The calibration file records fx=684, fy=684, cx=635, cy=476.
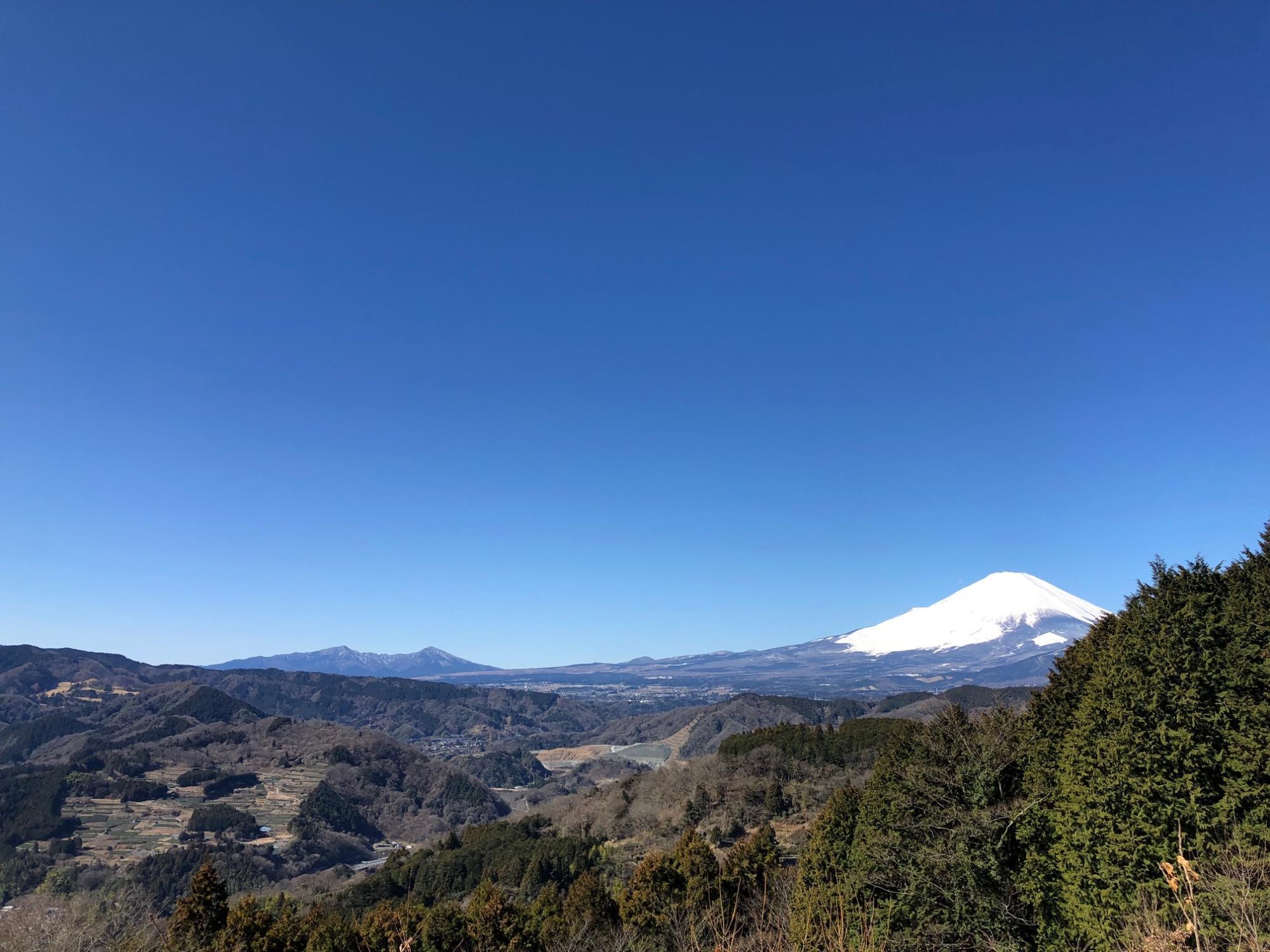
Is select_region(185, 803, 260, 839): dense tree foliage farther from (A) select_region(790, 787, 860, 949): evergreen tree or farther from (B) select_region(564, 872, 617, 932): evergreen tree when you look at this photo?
(A) select_region(790, 787, 860, 949): evergreen tree

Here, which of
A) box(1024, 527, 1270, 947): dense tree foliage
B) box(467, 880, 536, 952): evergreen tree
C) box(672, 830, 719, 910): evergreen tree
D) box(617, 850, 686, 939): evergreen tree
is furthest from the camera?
box(672, 830, 719, 910): evergreen tree

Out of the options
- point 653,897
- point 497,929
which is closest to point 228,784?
point 497,929

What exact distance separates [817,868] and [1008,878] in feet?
37.5

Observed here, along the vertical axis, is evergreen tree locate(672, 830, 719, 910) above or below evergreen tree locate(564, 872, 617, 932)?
above

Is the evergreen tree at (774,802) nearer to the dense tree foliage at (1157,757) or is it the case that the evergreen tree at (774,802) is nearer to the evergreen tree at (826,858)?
the evergreen tree at (826,858)

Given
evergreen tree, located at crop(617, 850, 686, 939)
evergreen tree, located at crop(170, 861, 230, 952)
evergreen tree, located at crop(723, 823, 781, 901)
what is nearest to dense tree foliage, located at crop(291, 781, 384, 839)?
evergreen tree, located at crop(170, 861, 230, 952)

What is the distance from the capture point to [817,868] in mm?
26797

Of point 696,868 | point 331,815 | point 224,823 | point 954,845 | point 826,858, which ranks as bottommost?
point 331,815

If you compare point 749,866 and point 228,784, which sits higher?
point 749,866

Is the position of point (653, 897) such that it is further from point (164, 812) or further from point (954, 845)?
point (164, 812)

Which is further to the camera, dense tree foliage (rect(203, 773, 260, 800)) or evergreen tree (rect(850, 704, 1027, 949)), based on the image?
A: dense tree foliage (rect(203, 773, 260, 800))

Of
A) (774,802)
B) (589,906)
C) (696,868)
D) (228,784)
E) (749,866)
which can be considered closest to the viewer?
(589,906)

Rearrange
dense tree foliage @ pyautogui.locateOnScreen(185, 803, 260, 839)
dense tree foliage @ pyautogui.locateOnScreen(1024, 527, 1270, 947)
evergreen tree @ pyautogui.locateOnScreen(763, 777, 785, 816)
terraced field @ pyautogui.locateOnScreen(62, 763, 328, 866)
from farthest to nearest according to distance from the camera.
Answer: dense tree foliage @ pyautogui.locateOnScreen(185, 803, 260, 839), terraced field @ pyautogui.locateOnScreen(62, 763, 328, 866), evergreen tree @ pyautogui.locateOnScreen(763, 777, 785, 816), dense tree foliage @ pyautogui.locateOnScreen(1024, 527, 1270, 947)

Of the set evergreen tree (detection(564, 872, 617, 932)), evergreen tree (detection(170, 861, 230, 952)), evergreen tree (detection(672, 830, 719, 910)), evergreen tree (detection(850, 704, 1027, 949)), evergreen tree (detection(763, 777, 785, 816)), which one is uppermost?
evergreen tree (detection(850, 704, 1027, 949))
